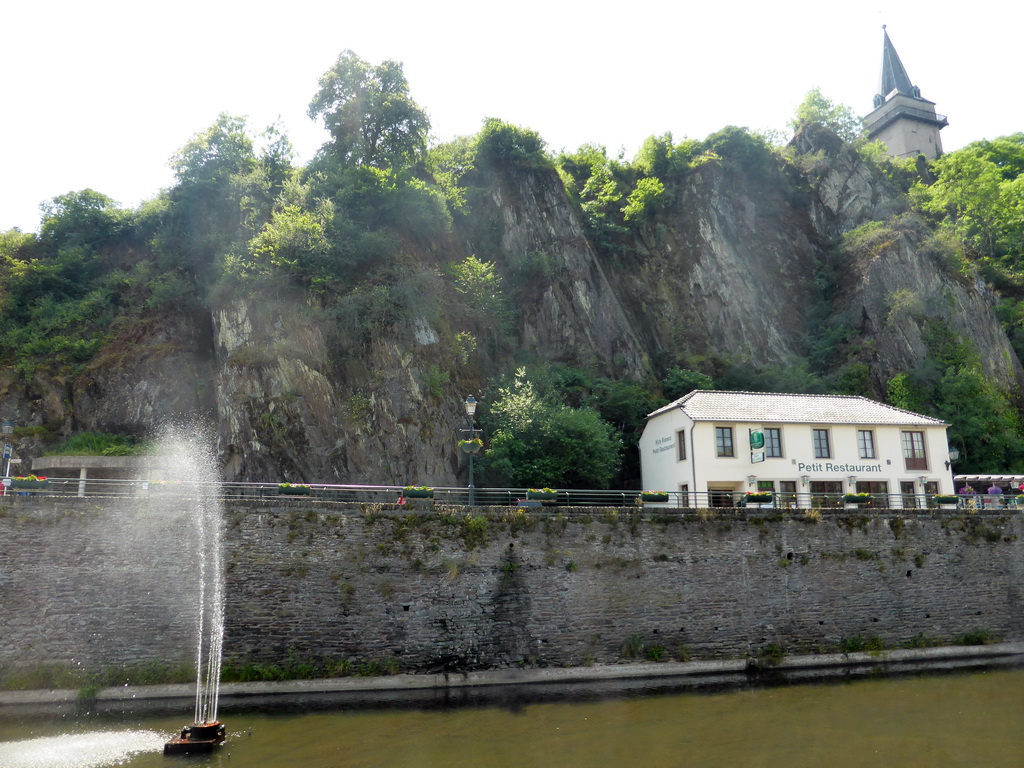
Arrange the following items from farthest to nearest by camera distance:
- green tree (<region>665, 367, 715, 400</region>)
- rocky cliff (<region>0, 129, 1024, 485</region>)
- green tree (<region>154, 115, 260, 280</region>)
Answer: green tree (<region>665, 367, 715, 400</region>), green tree (<region>154, 115, 260, 280</region>), rocky cliff (<region>0, 129, 1024, 485</region>)

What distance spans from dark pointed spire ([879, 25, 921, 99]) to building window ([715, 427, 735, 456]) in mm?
70285

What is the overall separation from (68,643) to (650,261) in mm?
42493

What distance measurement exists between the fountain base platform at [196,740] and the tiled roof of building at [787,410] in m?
21.1

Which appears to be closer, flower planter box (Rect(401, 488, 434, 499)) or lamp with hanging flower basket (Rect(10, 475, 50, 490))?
lamp with hanging flower basket (Rect(10, 475, 50, 490))

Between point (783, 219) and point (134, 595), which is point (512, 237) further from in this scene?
point (134, 595)

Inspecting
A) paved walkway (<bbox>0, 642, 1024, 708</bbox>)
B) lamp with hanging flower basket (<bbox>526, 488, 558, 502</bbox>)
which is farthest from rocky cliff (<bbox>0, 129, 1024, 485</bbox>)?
paved walkway (<bbox>0, 642, 1024, 708</bbox>)

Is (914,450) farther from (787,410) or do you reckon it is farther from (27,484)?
(27,484)

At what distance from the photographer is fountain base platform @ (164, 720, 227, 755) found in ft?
47.2

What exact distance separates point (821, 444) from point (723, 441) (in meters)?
4.69

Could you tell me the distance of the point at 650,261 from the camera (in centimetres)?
5084

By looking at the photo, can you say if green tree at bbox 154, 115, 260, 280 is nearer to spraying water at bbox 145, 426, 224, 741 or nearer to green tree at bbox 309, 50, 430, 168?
green tree at bbox 309, 50, 430, 168

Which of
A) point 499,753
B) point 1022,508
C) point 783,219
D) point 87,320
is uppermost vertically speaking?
point 783,219

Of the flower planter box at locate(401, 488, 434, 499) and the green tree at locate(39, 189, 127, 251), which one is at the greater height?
the green tree at locate(39, 189, 127, 251)

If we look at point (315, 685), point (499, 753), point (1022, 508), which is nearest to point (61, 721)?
point (315, 685)
